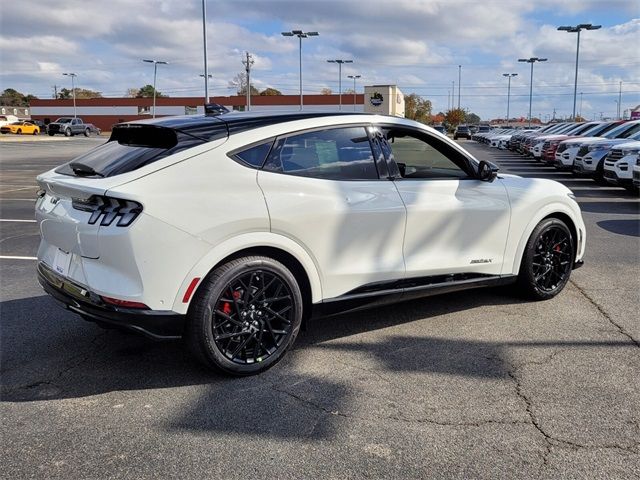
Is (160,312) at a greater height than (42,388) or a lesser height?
greater

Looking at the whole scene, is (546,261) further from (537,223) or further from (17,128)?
(17,128)

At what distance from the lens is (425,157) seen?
5.07 meters

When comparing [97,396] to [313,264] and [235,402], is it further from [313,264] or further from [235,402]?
[313,264]

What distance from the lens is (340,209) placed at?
409cm

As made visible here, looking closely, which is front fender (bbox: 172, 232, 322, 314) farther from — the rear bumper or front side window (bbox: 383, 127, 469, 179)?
front side window (bbox: 383, 127, 469, 179)

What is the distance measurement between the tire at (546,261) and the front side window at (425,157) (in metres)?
0.99

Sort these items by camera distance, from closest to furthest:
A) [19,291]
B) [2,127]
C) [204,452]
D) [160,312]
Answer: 1. [204,452]
2. [160,312]
3. [19,291]
4. [2,127]

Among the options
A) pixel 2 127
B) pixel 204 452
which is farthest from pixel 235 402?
pixel 2 127

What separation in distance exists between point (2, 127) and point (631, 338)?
6766cm

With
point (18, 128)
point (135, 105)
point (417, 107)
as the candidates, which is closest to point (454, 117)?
point (417, 107)

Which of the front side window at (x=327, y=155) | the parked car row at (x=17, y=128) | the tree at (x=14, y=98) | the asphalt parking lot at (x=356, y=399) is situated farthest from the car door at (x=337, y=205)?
the tree at (x=14, y=98)

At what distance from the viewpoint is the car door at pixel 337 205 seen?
3.90 m

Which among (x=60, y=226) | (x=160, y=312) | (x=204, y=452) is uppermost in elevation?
(x=60, y=226)

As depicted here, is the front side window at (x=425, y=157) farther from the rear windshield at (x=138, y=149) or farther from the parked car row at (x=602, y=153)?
the parked car row at (x=602, y=153)
